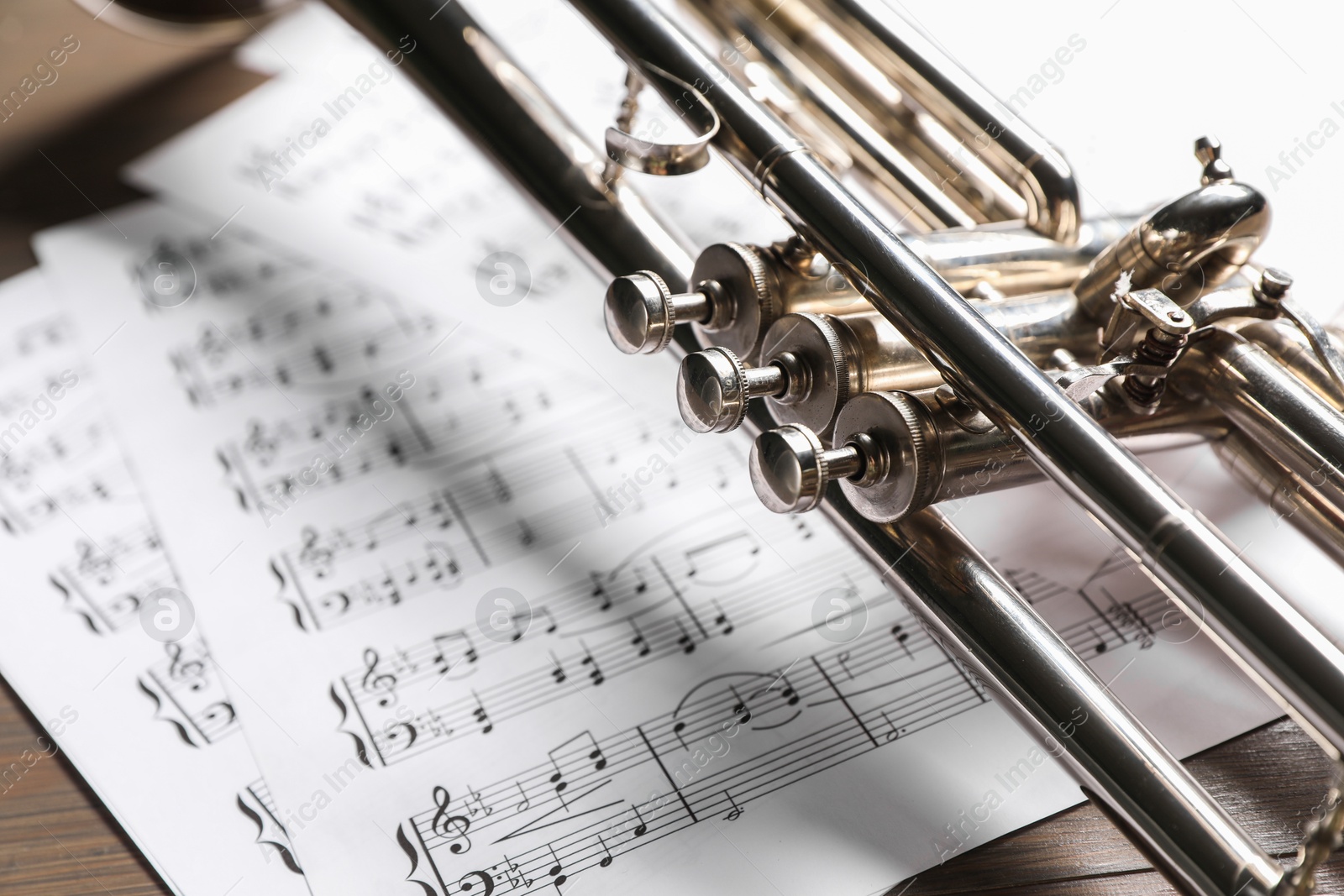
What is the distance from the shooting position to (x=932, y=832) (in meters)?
0.48

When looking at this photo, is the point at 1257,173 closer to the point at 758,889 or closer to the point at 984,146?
the point at 984,146

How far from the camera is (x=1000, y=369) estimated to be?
43cm

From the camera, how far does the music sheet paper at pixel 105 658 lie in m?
0.48

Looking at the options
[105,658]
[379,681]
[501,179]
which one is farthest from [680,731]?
[501,179]

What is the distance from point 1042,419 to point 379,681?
343mm

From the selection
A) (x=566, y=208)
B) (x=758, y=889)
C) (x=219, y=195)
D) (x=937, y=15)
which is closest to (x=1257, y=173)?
(x=937, y=15)

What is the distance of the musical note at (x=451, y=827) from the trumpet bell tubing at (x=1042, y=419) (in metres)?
0.29

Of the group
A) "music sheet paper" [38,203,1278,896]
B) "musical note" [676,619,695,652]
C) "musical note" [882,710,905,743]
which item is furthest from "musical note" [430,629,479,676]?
"musical note" [882,710,905,743]

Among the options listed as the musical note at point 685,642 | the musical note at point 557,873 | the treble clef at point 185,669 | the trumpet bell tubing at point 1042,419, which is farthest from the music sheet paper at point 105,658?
the trumpet bell tubing at point 1042,419

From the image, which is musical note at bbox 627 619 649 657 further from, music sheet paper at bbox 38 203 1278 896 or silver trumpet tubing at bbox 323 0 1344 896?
silver trumpet tubing at bbox 323 0 1344 896

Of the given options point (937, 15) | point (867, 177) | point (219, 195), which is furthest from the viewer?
point (937, 15)

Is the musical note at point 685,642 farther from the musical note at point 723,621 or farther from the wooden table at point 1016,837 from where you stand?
the wooden table at point 1016,837

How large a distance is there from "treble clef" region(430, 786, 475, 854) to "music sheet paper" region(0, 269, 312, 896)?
0.06 meters

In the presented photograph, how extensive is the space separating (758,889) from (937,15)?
81 centimetres
